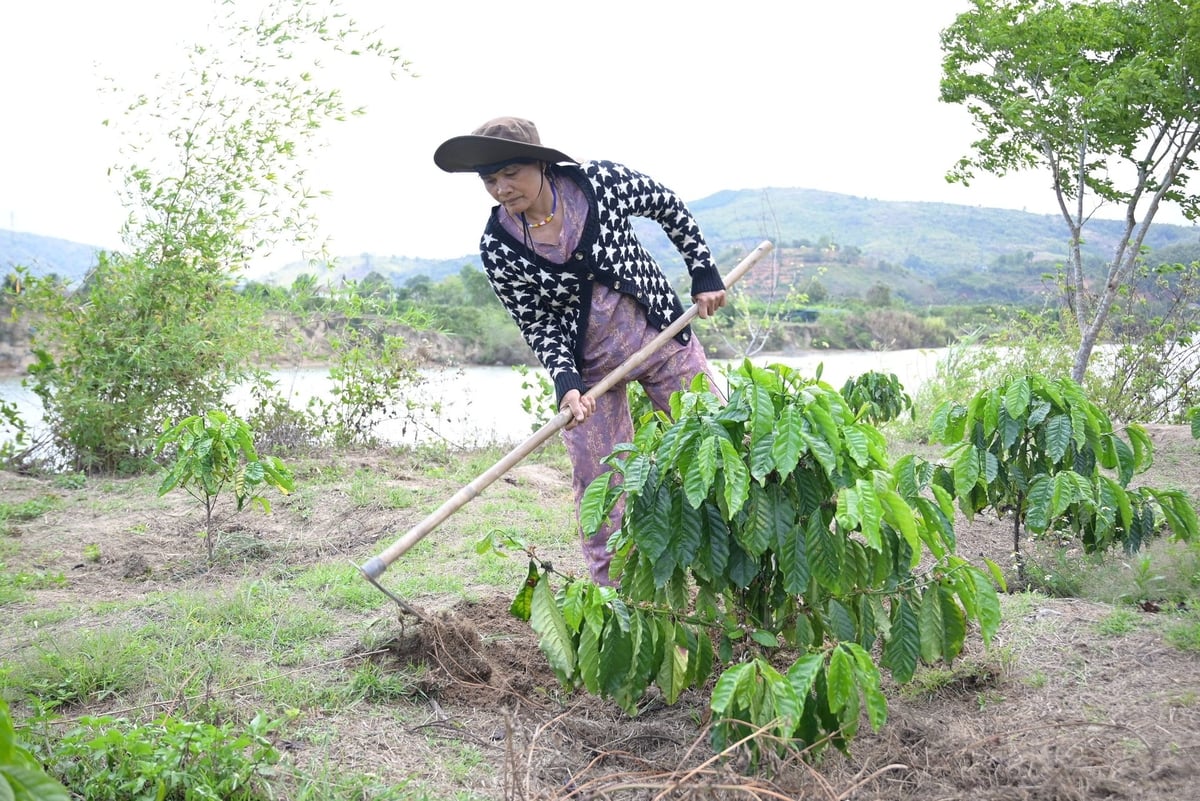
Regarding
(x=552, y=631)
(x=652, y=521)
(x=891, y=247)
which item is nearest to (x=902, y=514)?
(x=652, y=521)

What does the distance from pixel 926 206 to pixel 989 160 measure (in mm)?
9308

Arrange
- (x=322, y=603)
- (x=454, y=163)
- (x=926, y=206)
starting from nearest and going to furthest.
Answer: (x=454, y=163) < (x=322, y=603) < (x=926, y=206)

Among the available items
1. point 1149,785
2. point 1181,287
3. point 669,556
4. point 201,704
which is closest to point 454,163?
point 669,556

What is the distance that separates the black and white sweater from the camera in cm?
311

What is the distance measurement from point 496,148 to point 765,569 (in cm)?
152

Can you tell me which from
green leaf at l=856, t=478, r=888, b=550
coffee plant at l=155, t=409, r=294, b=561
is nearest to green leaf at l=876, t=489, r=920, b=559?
green leaf at l=856, t=478, r=888, b=550

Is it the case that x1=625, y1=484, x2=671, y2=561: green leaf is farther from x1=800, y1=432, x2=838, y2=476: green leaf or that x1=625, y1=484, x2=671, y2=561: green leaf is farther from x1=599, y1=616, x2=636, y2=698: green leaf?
x1=800, y1=432, x2=838, y2=476: green leaf

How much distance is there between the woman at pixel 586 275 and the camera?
9.92ft

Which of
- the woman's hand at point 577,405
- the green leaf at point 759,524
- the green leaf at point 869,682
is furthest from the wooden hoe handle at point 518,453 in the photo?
the green leaf at point 869,682

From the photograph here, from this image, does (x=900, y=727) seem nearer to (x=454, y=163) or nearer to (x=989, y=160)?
(x=454, y=163)

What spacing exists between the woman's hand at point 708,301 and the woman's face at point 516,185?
2.26 ft

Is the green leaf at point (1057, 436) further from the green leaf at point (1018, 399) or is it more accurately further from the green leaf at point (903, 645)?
the green leaf at point (903, 645)

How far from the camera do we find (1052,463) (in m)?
3.02

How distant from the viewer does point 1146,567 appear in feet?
10.5
